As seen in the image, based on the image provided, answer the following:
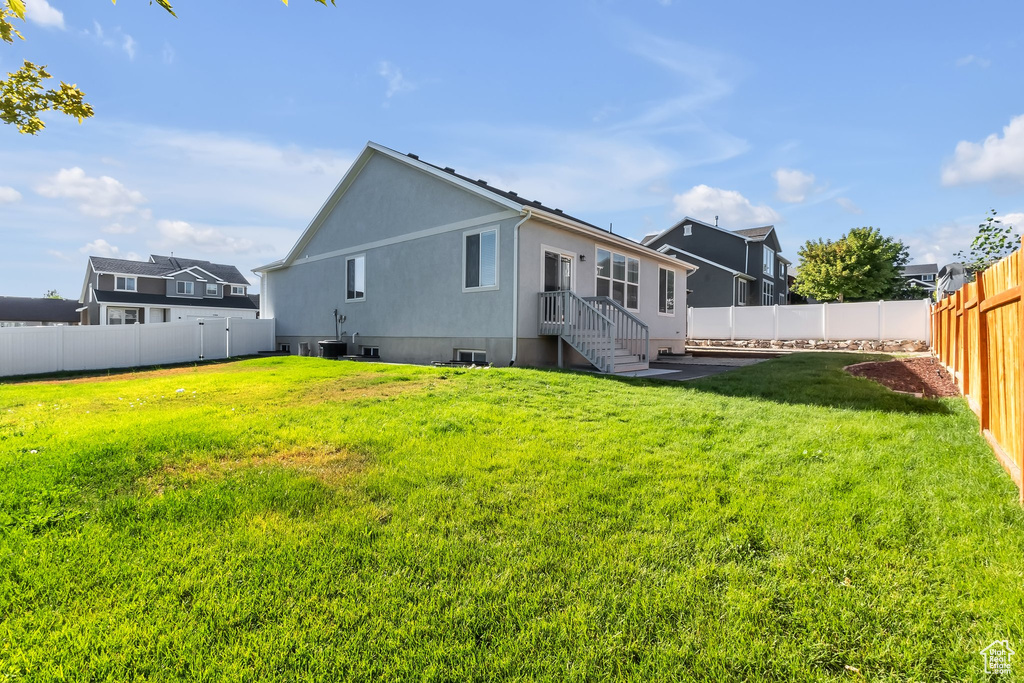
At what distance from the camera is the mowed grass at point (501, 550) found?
193 centimetres

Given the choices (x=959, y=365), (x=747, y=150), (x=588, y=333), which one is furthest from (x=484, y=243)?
(x=959, y=365)

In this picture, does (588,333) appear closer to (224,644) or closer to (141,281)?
(224,644)

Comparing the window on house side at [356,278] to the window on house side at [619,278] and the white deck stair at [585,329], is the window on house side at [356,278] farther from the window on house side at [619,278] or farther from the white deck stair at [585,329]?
the window on house side at [619,278]

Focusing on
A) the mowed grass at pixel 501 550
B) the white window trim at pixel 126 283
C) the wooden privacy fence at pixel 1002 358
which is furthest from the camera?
the white window trim at pixel 126 283

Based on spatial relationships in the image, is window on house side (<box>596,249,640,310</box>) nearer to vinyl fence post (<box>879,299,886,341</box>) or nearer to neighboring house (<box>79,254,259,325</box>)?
vinyl fence post (<box>879,299,886,341</box>)

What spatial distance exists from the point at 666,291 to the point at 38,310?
50.4m

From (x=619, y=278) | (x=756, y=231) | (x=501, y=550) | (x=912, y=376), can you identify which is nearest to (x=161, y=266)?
(x=619, y=278)

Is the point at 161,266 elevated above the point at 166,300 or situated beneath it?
elevated above

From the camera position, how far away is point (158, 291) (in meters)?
33.8

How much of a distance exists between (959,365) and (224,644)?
33.9ft

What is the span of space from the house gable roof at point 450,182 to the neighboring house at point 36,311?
1272 inches

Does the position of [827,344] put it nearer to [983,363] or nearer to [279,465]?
[983,363]

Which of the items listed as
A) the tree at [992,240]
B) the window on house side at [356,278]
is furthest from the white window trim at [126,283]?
the tree at [992,240]

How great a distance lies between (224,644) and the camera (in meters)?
2.00
